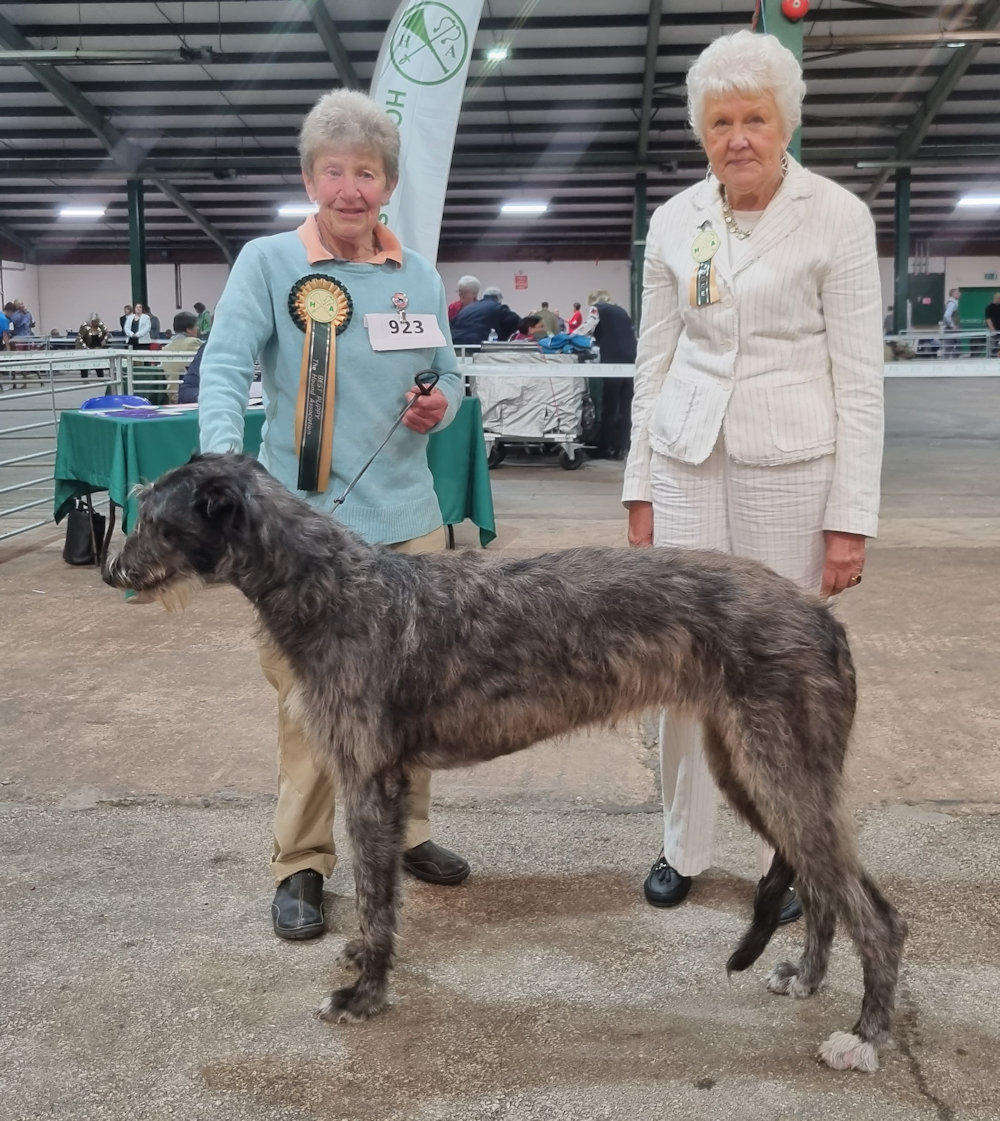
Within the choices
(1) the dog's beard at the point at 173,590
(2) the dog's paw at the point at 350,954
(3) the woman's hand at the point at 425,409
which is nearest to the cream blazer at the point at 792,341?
(3) the woman's hand at the point at 425,409

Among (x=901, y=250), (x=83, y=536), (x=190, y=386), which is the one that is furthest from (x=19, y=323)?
(x=83, y=536)

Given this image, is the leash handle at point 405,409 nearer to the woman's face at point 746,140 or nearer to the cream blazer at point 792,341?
the cream blazer at point 792,341

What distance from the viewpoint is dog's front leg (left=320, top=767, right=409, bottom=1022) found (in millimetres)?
2277

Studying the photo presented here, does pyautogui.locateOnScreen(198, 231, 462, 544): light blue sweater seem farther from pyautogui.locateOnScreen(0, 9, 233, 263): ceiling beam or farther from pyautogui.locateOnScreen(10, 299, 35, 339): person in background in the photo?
pyautogui.locateOnScreen(10, 299, 35, 339): person in background

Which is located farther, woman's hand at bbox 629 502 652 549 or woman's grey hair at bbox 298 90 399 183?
woman's hand at bbox 629 502 652 549

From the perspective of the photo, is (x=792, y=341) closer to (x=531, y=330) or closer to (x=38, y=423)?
(x=38, y=423)

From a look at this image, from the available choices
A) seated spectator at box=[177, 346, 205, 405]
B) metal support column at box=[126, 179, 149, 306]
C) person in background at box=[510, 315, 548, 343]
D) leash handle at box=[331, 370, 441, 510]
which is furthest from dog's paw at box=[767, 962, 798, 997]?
metal support column at box=[126, 179, 149, 306]

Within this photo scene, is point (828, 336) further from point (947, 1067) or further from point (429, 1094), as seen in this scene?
point (429, 1094)

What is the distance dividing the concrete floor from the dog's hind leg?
50 millimetres

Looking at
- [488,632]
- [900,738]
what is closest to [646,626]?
[488,632]

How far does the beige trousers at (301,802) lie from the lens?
8.84 feet

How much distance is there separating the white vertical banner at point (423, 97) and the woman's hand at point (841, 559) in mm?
5004

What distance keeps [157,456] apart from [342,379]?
383 cm

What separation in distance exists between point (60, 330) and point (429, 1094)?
107ft
